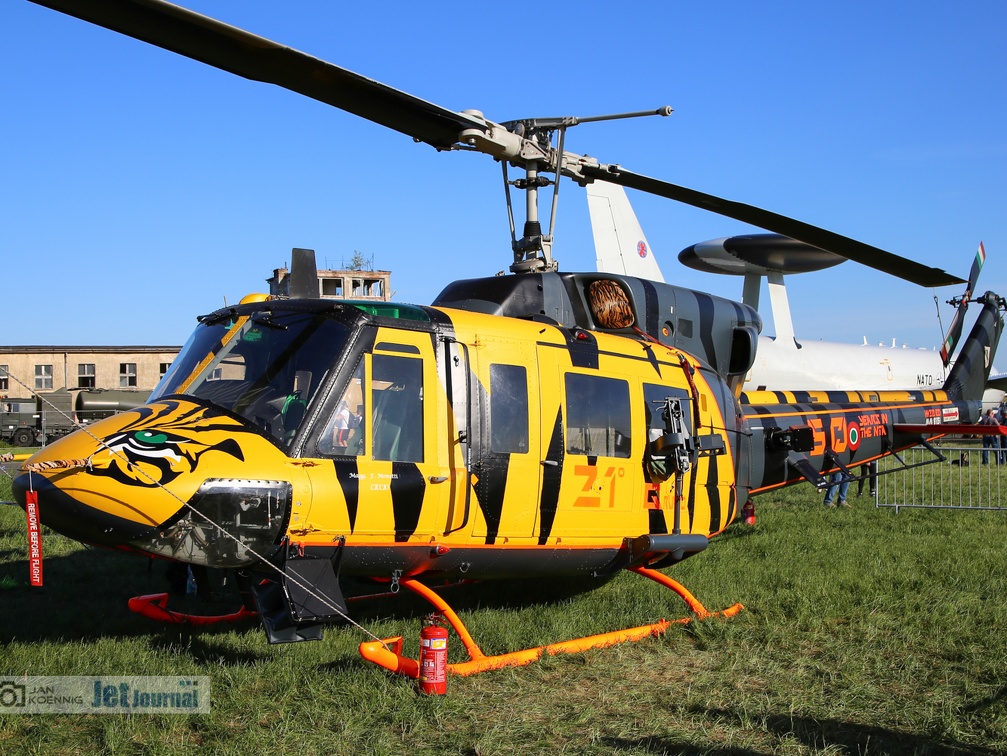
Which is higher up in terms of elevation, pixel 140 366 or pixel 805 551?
pixel 140 366

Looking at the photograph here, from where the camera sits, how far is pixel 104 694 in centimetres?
528

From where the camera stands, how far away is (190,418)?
5.37 m

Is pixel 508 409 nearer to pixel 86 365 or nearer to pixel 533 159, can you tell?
pixel 533 159

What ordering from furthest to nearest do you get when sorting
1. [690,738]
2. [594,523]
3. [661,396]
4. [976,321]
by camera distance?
[976,321] → [661,396] → [594,523] → [690,738]

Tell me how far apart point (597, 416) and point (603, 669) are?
1824 millimetres

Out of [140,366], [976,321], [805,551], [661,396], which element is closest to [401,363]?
[661,396]

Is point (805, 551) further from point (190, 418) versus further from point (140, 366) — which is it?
point (140, 366)

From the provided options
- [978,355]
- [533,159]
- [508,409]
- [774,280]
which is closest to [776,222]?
[533,159]

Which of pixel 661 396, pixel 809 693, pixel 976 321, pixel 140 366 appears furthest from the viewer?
pixel 140 366

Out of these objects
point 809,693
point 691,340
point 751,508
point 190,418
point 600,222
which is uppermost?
point 600,222

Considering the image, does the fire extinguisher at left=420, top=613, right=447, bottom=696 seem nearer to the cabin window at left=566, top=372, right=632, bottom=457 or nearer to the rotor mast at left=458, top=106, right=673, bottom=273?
the cabin window at left=566, top=372, right=632, bottom=457

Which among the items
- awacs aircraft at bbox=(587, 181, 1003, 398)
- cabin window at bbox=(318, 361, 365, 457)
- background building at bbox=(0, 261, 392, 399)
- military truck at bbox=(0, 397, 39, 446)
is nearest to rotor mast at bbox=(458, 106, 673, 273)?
cabin window at bbox=(318, 361, 365, 457)

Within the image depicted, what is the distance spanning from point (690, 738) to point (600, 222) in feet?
54.9

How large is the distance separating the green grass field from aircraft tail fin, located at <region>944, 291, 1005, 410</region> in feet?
13.7
